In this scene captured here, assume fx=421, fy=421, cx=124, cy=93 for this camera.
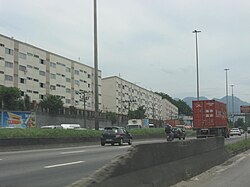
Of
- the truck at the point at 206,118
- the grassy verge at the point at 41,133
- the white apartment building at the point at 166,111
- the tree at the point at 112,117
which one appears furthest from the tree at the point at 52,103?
the white apartment building at the point at 166,111

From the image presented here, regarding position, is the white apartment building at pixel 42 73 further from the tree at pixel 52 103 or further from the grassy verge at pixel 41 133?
the grassy verge at pixel 41 133

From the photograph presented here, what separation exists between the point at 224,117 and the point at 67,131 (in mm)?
23906

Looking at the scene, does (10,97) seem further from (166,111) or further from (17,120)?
(166,111)

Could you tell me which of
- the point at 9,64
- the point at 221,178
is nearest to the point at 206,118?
the point at 221,178

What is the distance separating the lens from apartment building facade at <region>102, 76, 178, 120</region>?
141375 mm

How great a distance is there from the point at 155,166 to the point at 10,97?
7401cm

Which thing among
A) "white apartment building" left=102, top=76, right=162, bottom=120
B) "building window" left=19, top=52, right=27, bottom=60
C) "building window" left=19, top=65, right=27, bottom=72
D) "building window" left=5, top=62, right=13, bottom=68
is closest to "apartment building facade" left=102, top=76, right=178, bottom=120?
"white apartment building" left=102, top=76, right=162, bottom=120

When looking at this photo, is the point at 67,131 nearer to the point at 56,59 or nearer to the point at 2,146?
the point at 2,146

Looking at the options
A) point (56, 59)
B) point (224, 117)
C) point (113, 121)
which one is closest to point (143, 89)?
point (56, 59)

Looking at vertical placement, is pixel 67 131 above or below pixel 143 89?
below

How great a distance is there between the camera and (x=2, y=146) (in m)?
25.7

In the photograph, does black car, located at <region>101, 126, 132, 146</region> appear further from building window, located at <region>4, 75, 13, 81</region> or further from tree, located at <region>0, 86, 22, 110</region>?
building window, located at <region>4, 75, 13, 81</region>

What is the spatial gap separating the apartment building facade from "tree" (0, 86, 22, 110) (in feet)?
182

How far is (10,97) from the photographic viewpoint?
80875 millimetres
